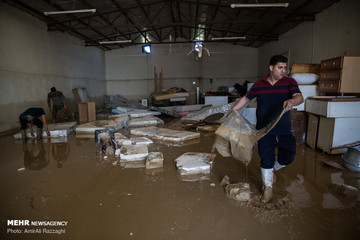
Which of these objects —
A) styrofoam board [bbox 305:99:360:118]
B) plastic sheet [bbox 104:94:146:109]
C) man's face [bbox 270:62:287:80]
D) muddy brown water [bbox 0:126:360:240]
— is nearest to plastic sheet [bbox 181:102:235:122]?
muddy brown water [bbox 0:126:360:240]

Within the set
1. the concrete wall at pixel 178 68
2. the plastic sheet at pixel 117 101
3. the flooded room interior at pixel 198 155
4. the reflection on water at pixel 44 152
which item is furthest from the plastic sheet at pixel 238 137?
the concrete wall at pixel 178 68

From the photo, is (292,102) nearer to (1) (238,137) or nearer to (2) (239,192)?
(1) (238,137)

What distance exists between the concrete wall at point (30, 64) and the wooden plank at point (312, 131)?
8700 mm

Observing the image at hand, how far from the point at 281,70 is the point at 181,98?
30.7ft

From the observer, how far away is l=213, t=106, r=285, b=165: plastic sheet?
2467 mm

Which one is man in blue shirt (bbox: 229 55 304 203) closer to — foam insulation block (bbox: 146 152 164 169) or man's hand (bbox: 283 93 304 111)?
man's hand (bbox: 283 93 304 111)

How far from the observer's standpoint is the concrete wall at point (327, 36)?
6142 mm

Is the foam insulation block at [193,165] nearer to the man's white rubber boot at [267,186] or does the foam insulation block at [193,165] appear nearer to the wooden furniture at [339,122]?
the man's white rubber boot at [267,186]

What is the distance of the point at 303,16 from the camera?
820cm

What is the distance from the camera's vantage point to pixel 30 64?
26.4 ft

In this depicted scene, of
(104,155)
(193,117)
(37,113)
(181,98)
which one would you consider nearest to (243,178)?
(104,155)

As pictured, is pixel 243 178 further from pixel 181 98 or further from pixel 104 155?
pixel 181 98

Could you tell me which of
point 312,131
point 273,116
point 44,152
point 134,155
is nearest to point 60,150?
point 44,152

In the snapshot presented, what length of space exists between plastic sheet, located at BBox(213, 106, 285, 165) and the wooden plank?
254cm
